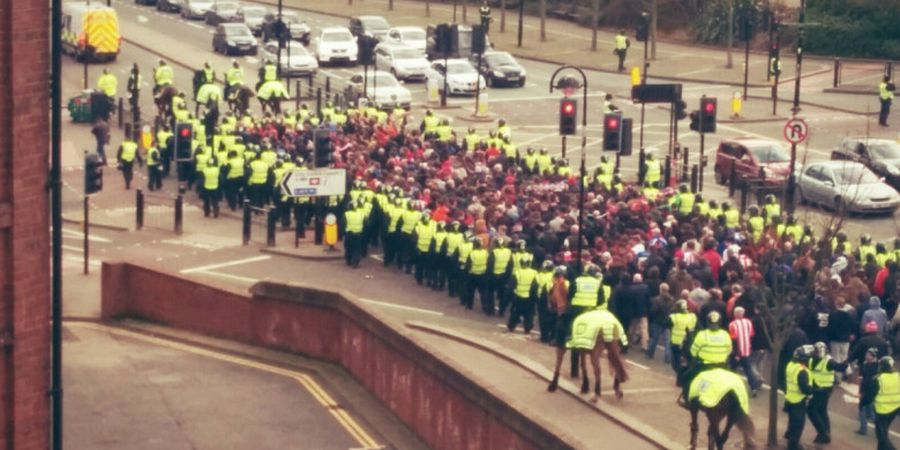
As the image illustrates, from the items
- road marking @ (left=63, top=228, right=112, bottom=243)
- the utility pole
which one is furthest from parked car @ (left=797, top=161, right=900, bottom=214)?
the utility pole

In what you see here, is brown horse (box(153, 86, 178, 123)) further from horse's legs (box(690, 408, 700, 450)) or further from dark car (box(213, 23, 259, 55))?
horse's legs (box(690, 408, 700, 450))

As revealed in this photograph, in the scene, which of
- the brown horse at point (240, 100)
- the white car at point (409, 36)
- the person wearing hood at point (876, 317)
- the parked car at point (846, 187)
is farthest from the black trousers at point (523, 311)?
the white car at point (409, 36)

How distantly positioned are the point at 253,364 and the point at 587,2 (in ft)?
197

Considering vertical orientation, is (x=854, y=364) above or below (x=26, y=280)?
below

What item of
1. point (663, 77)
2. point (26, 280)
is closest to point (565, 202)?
point (26, 280)

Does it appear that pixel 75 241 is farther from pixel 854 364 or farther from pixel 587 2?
pixel 587 2

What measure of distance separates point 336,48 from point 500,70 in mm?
7323

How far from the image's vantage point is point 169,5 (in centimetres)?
9606

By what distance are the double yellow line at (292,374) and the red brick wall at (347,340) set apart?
0.60m

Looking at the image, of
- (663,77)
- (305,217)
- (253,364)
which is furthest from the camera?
(663,77)

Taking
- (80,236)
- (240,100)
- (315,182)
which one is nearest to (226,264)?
(315,182)

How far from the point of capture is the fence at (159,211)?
4844cm

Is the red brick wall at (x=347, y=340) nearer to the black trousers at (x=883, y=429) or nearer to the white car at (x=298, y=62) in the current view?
the black trousers at (x=883, y=429)

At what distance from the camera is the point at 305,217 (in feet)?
157
